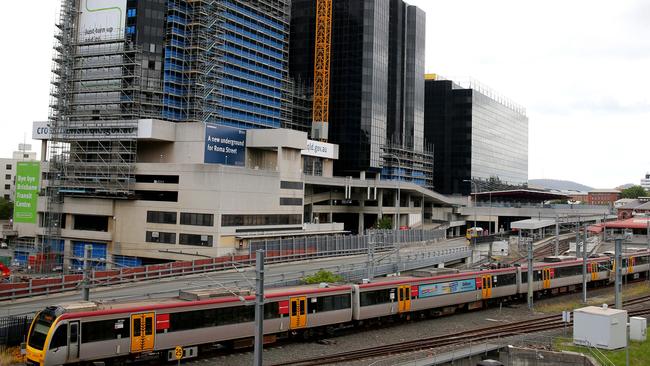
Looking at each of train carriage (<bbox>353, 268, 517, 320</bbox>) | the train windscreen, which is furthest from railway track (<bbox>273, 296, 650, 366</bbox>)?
the train windscreen

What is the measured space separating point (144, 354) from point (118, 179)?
173ft

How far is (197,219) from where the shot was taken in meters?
70.3

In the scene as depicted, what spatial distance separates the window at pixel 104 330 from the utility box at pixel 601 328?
21.6 metres

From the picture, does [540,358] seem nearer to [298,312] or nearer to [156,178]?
[298,312]

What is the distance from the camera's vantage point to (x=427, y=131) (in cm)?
16925

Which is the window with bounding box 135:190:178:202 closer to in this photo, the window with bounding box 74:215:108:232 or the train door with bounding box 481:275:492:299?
the window with bounding box 74:215:108:232

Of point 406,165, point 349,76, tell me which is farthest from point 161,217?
point 406,165

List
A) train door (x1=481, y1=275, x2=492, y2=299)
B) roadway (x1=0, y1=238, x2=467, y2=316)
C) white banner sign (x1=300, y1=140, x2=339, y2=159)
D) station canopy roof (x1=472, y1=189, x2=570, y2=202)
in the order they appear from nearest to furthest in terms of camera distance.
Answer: roadway (x1=0, y1=238, x2=467, y2=316) → train door (x1=481, y1=275, x2=492, y2=299) → white banner sign (x1=300, y1=140, x2=339, y2=159) → station canopy roof (x1=472, y1=189, x2=570, y2=202)

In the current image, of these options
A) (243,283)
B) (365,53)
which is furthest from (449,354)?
(365,53)

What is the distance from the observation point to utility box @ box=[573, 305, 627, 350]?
29.7 meters

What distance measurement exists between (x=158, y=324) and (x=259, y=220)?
50639 mm

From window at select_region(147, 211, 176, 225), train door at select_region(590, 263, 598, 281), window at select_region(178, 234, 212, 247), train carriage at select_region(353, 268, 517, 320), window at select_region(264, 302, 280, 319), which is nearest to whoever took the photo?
window at select_region(264, 302, 280, 319)

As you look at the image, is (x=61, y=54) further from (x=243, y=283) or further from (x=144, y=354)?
(x=144, y=354)

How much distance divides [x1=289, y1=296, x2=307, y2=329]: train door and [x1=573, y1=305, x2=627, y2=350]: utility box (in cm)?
1374
